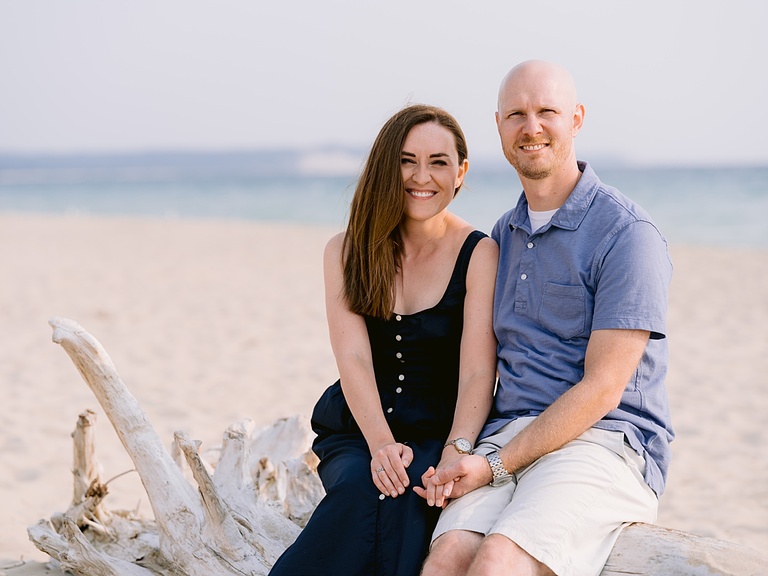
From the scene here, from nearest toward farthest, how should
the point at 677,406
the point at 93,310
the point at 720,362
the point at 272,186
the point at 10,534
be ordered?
the point at 10,534 < the point at 677,406 < the point at 720,362 < the point at 93,310 < the point at 272,186

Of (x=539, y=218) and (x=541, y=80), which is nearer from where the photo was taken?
(x=541, y=80)

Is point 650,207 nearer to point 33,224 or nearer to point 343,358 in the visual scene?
point 33,224

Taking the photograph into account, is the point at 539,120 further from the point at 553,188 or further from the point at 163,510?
the point at 163,510

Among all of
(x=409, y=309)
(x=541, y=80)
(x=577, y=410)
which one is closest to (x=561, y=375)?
(x=577, y=410)

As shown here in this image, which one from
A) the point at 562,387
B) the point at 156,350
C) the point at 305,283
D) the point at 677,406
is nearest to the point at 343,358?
the point at 562,387

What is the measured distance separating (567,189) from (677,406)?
13.3 ft

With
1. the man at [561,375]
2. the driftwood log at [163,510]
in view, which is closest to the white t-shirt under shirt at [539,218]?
the man at [561,375]

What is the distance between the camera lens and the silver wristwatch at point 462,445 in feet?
8.83

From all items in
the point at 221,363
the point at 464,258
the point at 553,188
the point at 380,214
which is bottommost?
the point at 221,363

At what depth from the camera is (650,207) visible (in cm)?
3017

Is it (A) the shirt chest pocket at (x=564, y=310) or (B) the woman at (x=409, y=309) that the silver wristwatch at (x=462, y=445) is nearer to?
(B) the woman at (x=409, y=309)

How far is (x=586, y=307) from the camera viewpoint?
Result: 106 inches

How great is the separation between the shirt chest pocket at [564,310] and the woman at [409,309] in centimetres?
24

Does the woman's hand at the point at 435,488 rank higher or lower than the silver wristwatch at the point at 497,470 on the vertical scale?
lower
